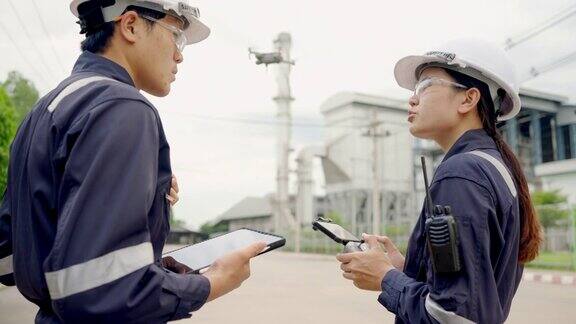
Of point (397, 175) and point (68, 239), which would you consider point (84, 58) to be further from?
point (397, 175)

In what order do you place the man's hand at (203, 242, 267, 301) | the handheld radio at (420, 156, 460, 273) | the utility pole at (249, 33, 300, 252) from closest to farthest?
the man's hand at (203, 242, 267, 301)
the handheld radio at (420, 156, 460, 273)
the utility pole at (249, 33, 300, 252)

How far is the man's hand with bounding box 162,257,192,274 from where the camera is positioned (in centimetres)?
161

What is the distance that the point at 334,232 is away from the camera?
204 centimetres

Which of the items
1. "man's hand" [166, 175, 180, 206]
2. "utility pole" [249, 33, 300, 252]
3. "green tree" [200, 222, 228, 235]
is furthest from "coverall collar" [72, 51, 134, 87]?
"green tree" [200, 222, 228, 235]

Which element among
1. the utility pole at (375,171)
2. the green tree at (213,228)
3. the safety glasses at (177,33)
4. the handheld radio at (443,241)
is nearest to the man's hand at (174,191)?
the safety glasses at (177,33)

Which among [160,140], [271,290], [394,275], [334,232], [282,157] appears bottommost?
[271,290]

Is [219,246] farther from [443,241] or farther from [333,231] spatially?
[443,241]

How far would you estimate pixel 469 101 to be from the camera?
2.07 meters

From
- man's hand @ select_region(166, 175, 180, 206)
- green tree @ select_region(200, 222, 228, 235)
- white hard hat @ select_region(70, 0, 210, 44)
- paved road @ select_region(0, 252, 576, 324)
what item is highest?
white hard hat @ select_region(70, 0, 210, 44)

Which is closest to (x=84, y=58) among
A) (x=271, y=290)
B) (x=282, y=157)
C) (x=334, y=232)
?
(x=334, y=232)

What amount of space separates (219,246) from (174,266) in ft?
0.53

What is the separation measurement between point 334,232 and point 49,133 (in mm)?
1063

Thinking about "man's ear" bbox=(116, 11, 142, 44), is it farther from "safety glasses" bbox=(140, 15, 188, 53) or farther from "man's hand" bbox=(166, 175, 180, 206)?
"man's hand" bbox=(166, 175, 180, 206)

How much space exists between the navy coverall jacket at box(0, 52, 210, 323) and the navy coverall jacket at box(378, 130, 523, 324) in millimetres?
685
